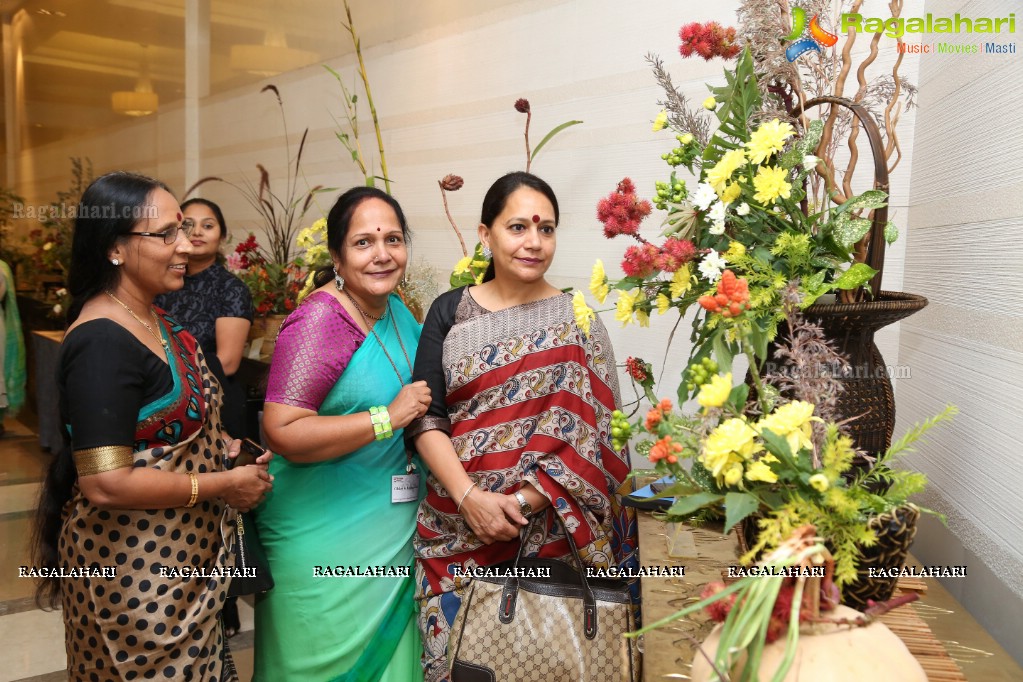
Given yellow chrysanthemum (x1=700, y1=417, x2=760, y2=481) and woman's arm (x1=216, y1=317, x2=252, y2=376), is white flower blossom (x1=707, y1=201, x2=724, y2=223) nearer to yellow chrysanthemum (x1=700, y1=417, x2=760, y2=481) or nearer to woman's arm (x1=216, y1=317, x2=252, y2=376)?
yellow chrysanthemum (x1=700, y1=417, x2=760, y2=481)

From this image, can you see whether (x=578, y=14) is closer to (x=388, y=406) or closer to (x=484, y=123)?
(x=484, y=123)

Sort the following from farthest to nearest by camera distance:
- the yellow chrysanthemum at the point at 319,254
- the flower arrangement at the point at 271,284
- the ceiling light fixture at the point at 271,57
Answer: the ceiling light fixture at the point at 271,57 → the flower arrangement at the point at 271,284 → the yellow chrysanthemum at the point at 319,254

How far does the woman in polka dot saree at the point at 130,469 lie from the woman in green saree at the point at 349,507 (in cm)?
21

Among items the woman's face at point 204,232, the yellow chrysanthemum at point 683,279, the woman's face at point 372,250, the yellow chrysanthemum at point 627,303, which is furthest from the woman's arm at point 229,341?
the yellow chrysanthemum at point 683,279

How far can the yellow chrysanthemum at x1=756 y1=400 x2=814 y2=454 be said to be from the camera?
88 cm

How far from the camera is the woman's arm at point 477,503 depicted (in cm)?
160

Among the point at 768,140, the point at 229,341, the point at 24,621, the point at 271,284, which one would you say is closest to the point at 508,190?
the point at 768,140

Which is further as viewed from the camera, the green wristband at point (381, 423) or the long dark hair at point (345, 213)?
the long dark hair at point (345, 213)

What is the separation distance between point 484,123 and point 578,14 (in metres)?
0.60

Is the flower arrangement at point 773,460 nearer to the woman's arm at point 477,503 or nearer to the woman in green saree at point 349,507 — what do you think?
the woman's arm at point 477,503

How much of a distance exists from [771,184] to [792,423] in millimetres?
404

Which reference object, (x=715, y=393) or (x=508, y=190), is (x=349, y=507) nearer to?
(x=508, y=190)

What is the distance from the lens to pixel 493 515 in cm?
160

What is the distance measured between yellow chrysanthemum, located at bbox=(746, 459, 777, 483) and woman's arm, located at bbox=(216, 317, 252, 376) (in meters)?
2.28
